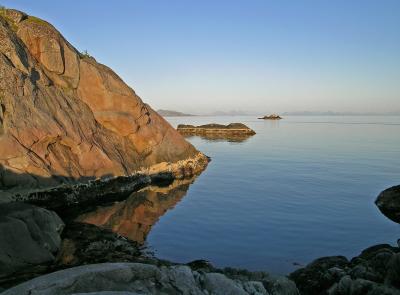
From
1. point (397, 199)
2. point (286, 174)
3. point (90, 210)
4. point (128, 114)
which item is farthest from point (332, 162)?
point (90, 210)

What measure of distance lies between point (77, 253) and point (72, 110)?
780 inches

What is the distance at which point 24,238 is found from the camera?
56.4 feet

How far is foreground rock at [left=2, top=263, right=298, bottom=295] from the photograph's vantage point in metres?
9.68

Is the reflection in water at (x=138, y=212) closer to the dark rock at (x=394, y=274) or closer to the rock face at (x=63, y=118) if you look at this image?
the rock face at (x=63, y=118)

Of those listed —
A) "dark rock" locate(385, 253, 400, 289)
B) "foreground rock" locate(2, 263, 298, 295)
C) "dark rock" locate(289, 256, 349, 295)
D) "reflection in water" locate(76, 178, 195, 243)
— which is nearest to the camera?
"foreground rock" locate(2, 263, 298, 295)

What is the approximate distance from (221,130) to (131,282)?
109 metres

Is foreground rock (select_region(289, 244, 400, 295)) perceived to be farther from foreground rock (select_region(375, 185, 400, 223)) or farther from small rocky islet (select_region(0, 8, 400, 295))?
foreground rock (select_region(375, 185, 400, 223))

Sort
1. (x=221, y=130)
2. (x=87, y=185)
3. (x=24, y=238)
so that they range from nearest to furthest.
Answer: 1. (x=24, y=238)
2. (x=87, y=185)
3. (x=221, y=130)

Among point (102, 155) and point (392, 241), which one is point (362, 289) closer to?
point (392, 241)

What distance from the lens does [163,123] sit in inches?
1866

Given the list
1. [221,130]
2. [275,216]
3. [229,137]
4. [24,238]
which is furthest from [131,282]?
[221,130]

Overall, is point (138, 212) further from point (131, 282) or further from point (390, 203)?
point (390, 203)

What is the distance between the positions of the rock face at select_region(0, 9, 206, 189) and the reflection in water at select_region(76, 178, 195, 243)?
13.0ft

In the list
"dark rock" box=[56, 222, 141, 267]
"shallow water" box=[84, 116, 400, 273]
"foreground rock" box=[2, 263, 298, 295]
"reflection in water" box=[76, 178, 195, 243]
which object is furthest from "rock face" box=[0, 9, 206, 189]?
"foreground rock" box=[2, 263, 298, 295]
